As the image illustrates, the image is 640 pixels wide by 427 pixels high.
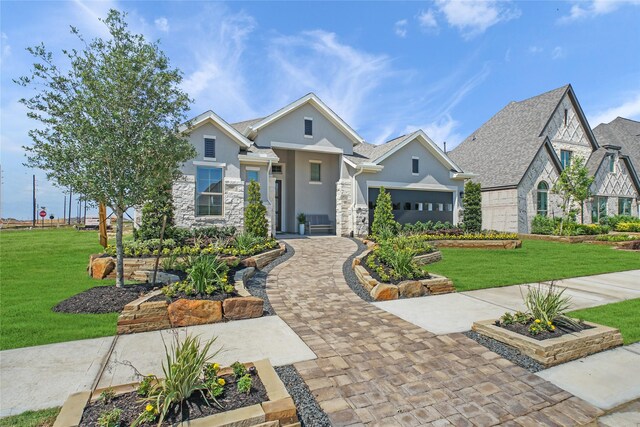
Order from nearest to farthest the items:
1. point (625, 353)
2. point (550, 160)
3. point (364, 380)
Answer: point (364, 380)
point (625, 353)
point (550, 160)

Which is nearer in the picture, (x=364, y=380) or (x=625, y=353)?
(x=364, y=380)

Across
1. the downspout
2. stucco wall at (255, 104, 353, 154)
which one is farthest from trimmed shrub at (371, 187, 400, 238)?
stucco wall at (255, 104, 353, 154)

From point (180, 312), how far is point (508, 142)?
24536 millimetres

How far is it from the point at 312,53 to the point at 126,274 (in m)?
9.82

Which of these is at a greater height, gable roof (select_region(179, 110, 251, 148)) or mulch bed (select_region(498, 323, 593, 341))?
gable roof (select_region(179, 110, 251, 148))

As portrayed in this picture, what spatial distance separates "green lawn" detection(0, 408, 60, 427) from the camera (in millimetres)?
2676

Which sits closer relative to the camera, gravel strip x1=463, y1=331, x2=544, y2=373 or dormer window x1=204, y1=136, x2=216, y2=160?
gravel strip x1=463, y1=331, x2=544, y2=373

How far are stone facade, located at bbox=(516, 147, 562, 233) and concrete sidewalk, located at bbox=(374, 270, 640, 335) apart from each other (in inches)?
489

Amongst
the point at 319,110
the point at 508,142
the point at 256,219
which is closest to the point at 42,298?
the point at 256,219

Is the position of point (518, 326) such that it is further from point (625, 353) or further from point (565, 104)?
point (565, 104)

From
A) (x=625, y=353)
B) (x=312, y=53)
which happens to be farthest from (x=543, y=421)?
(x=312, y=53)

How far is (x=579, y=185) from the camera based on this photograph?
18688 mm

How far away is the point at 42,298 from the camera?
20.3 feet

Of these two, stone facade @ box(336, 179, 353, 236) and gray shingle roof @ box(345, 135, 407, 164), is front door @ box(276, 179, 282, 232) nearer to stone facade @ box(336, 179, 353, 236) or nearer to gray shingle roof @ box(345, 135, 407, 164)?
stone facade @ box(336, 179, 353, 236)
